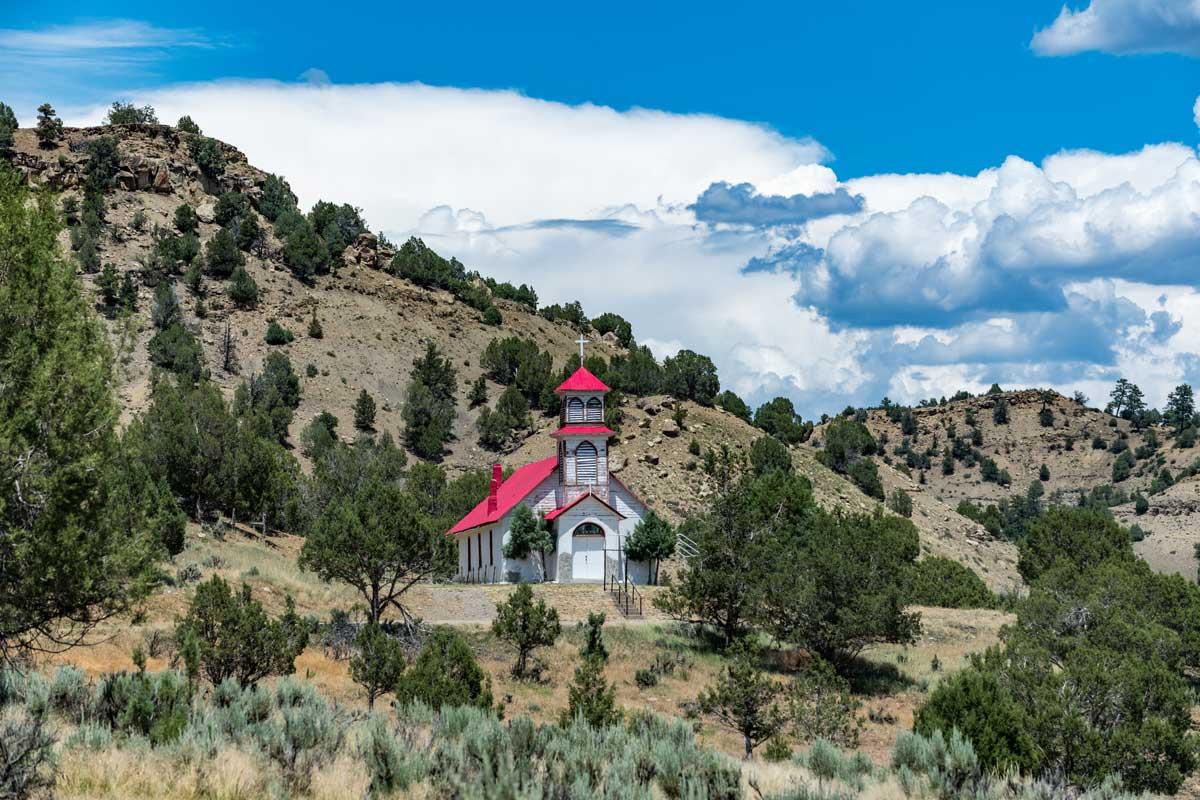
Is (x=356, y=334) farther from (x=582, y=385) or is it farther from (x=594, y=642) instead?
(x=594, y=642)

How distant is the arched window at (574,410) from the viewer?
53.4m

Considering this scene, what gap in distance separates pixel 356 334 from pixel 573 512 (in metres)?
56.0

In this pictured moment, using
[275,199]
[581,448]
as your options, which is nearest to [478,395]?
[275,199]

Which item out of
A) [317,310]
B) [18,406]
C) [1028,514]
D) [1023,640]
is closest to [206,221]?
[317,310]

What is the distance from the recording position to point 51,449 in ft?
49.4

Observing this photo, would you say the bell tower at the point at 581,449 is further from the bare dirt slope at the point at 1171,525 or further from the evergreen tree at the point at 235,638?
the bare dirt slope at the point at 1171,525

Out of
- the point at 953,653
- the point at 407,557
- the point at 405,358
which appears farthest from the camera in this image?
the point at 405,358

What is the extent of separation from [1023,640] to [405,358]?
74283 millimetres

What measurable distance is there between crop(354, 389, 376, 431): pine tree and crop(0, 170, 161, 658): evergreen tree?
71888 mm

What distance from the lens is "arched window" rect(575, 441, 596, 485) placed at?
52.6 m

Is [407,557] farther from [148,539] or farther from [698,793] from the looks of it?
[698,793]

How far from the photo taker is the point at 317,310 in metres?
103

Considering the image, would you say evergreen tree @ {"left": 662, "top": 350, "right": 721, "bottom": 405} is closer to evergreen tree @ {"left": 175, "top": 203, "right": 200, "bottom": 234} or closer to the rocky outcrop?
the rocky outcrop

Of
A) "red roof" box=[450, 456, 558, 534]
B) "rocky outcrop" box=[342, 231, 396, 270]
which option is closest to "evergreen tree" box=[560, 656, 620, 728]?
"red roof" box=[450, 456, 558, 534]
